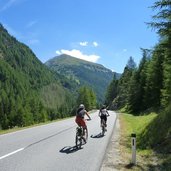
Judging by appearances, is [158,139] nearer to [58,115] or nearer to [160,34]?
[160,34]

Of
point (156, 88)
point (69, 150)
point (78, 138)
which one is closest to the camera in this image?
point (69, 150)

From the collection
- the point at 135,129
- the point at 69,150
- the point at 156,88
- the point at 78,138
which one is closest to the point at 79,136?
the point at 78,138

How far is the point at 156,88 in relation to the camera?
178ft

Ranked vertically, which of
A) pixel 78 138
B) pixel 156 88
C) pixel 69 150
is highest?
pixel 156 88

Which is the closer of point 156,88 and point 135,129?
point 135,129

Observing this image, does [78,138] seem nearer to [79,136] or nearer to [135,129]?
[79,136]

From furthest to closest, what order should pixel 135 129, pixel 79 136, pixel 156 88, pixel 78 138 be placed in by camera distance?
pixel 156 88 < pixel 135 129 < pixel 79 136 < pixel 78 138

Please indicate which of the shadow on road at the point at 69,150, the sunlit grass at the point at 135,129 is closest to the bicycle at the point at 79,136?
the shadow on road at the point at 69,150

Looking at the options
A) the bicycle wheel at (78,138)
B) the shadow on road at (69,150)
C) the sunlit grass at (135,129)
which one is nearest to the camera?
the shadow on road at (69,150)

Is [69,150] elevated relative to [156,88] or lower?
lower

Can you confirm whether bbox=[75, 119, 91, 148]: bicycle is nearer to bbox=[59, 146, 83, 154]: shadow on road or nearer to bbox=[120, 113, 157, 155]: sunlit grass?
bbox=[59, 146, 83, 154]: shadow on road

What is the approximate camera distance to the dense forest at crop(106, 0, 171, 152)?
17.8 metres

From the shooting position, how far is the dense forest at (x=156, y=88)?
17.8 m

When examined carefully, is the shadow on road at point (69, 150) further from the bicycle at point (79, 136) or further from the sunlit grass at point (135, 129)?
the sunlit grass at point (135, 129)
